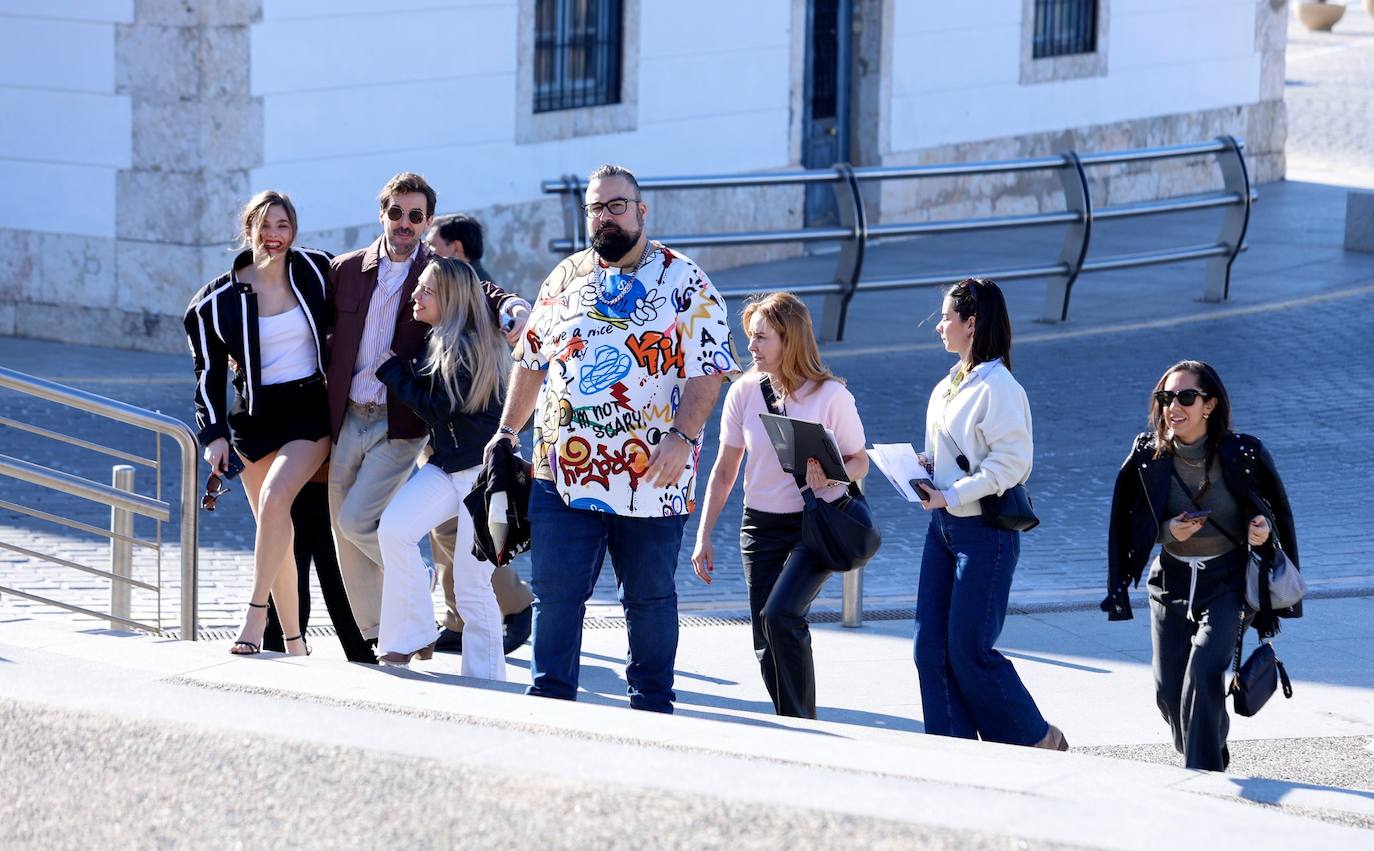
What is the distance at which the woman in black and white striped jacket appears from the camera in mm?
6477

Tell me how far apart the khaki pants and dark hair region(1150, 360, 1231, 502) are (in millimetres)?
2355

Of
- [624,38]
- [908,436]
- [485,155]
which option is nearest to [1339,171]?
[624,38]

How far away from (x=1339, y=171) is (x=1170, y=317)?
392 inches

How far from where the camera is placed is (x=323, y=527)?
270 inches

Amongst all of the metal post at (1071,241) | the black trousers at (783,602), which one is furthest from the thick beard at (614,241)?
the metal post at (1071,241)

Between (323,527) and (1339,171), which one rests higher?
(1339,171)

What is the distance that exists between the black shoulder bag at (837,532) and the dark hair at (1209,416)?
0.90 m

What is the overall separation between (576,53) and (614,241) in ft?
33.6

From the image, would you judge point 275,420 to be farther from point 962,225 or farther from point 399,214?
point 962,225

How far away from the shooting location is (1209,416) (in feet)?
19.5

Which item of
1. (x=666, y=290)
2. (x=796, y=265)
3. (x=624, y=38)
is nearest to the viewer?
(x=666, y=290)

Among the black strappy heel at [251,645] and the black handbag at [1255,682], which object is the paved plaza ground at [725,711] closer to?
the black strappy heel at [251,645]

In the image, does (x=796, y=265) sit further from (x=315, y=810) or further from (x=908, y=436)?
(x=315, y=810)

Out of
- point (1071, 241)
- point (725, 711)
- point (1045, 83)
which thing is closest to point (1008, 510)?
point (725, 711)
